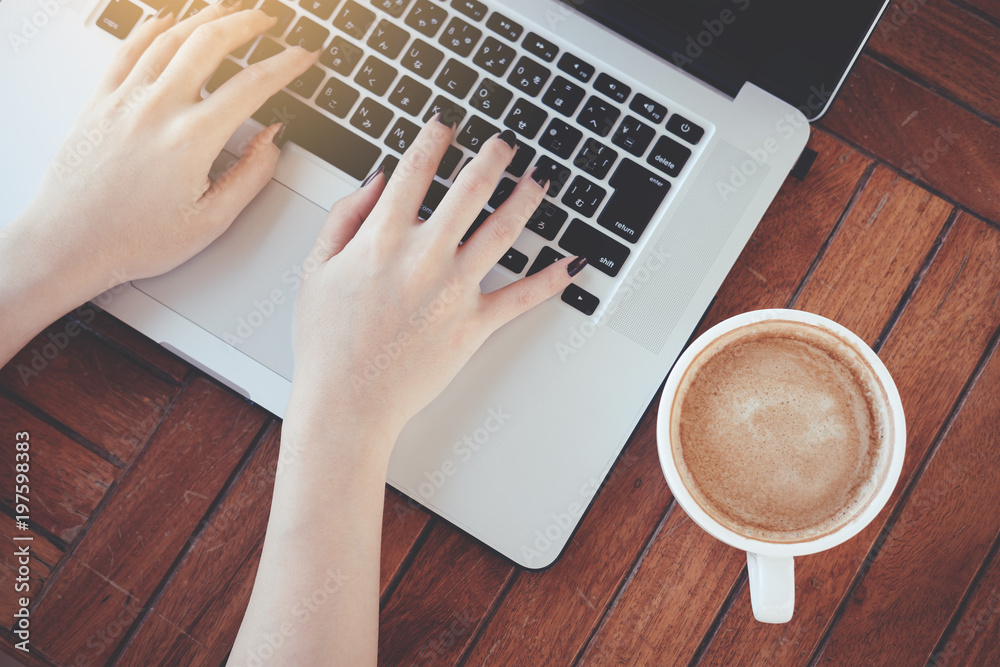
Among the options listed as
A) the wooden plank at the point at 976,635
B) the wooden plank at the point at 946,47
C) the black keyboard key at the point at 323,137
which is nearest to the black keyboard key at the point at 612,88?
the black keyboard key at the point at 323,137

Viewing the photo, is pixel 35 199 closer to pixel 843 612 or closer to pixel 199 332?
pixel 199 332

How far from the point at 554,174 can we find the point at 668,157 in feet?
0.33

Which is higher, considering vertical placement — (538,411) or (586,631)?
(538,411)

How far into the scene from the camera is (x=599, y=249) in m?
0.55

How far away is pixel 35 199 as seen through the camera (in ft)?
1.92

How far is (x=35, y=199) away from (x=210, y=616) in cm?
43

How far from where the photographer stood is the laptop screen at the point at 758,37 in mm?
504

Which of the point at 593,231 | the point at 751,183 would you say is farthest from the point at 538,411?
the point at 751,183

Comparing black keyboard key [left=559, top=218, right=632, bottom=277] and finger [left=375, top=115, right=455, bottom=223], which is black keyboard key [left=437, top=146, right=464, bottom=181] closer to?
finger [left=375, top=115, right=455, bottom=223]

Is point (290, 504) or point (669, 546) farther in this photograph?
point (669, 546)

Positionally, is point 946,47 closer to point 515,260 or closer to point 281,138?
point 515,260

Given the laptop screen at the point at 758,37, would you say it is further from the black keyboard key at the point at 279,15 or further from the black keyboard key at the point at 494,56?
the black keyboard key at the point at 279,15

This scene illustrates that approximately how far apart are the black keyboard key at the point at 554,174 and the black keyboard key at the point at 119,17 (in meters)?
0.40

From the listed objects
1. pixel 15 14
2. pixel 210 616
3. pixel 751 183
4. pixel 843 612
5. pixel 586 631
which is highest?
pixel 751 183
